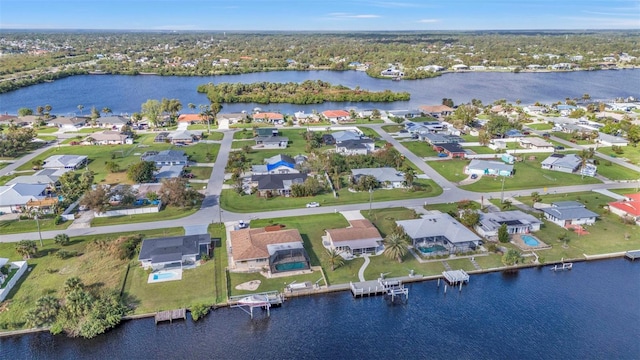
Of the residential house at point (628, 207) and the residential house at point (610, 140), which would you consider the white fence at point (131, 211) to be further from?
the residential house at point (610, 140)

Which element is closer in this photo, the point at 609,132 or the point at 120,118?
the point at 609,132

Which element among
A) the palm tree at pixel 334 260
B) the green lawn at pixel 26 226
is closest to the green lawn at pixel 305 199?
the palm tree at pixel 334 260

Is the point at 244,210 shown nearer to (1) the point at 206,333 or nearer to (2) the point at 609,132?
(1) the point at 206,333

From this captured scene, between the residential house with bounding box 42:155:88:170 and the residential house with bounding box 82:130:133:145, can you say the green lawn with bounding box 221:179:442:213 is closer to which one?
the residential house with bounding box 42:155:88:170

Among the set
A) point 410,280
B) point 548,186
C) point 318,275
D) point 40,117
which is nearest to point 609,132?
point 548,186

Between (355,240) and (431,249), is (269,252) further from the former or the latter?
(431,249)

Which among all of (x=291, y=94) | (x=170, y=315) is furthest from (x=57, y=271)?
(x=291, y=94)

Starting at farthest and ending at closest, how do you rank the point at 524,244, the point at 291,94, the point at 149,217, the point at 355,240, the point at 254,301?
the point at 291,94 < the point at 149,217 < the point at 524,244 < the point at 355,240 < the point at 254,301
